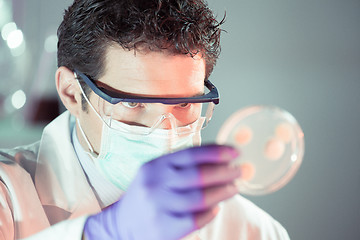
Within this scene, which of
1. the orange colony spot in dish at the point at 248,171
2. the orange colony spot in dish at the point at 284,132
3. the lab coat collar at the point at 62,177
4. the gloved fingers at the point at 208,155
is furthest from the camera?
the lab coat collar at the point at 62,177

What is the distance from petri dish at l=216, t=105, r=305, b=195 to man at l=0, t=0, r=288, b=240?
0.23 meters

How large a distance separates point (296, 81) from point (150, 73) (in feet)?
4.68

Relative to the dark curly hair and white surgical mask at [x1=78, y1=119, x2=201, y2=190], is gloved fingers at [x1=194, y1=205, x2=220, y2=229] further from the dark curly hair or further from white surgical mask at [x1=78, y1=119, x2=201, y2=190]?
the dark curly hair

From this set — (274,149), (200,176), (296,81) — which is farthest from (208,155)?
(296,81)

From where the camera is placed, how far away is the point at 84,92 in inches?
61.7

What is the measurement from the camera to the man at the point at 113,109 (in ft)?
4.71

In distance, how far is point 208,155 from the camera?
892mm

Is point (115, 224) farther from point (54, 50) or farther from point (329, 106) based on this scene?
point (329, 106)

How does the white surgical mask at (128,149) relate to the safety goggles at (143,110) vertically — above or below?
below

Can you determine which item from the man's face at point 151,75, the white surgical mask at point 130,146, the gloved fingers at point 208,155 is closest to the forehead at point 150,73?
the man's face at point 151,75

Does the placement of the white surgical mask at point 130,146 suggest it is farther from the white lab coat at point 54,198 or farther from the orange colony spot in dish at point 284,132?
the orange colony spot in dish at point 284,132

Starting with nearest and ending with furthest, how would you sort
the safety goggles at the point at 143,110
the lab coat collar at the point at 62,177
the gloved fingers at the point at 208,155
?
the gloved fingers at the point at 208,155, the safety goggles at the point at 143,110, the lab coat collar at the point at 62,177

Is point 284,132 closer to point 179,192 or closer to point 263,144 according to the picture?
point 263,144

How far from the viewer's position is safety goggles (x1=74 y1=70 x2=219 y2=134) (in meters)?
1.38
